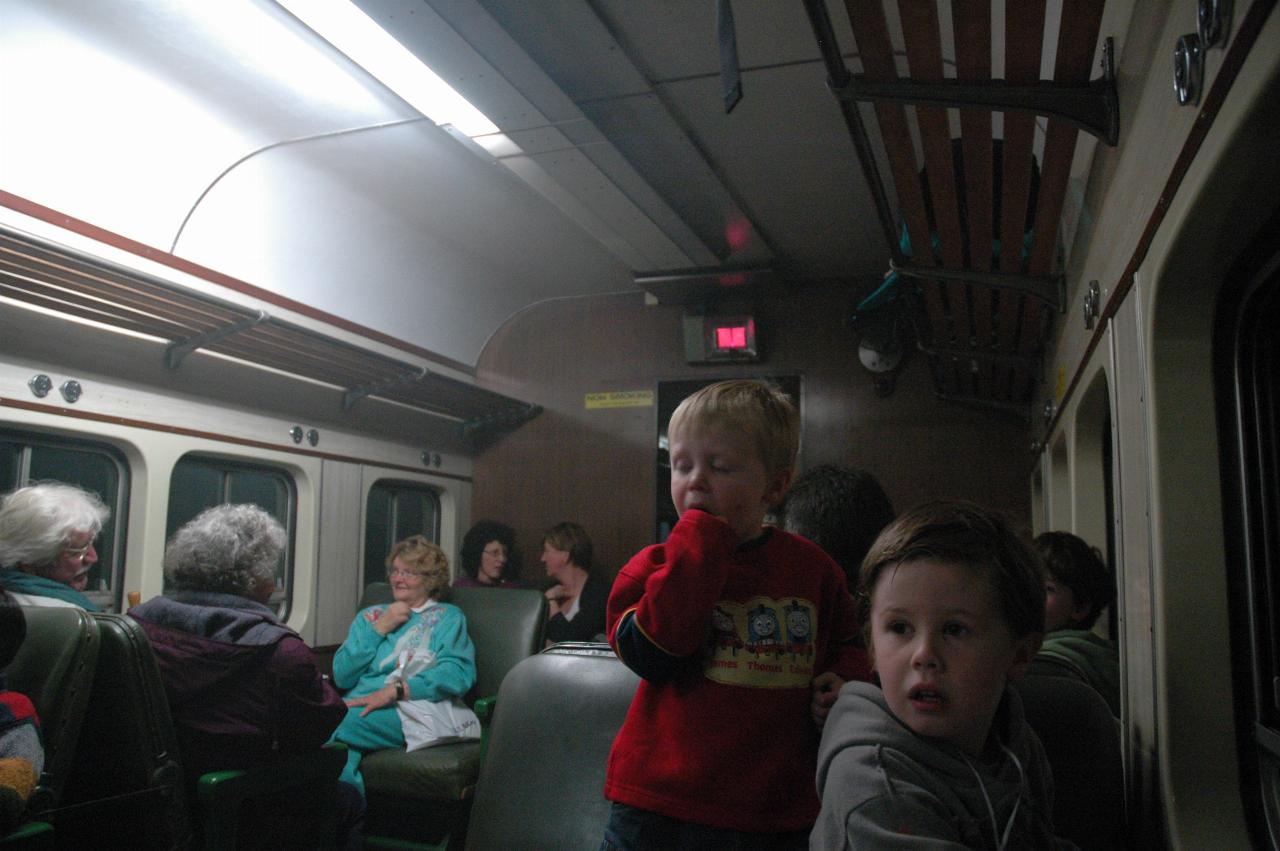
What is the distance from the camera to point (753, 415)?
1.52 meters

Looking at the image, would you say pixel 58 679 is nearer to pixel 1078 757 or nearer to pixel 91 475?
pixel 91 475

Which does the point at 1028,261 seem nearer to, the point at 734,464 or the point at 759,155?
the point at 759,155

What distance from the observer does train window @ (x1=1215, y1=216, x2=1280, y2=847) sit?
1.42 metres

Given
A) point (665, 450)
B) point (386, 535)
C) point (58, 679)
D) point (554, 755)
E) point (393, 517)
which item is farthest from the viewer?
point (665, 450)

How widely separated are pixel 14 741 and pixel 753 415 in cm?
196

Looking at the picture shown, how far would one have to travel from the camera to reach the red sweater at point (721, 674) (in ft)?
4.71

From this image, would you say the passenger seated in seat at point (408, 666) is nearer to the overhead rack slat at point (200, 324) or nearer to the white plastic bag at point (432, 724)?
the white plastic bag at point (432, 724)

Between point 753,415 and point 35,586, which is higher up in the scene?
point 753,415

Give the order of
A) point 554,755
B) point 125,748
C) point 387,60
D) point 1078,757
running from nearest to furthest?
point 1078,757 < point 554,755 < point 125,748 < point 387,60

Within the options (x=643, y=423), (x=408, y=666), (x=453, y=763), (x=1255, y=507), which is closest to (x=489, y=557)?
(x=643, y=423)

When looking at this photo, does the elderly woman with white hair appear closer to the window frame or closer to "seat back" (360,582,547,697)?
"seat back" (360,582,547,697)

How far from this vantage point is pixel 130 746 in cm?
267

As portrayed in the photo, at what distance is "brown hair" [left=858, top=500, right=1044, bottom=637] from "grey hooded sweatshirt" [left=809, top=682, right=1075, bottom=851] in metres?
0.16

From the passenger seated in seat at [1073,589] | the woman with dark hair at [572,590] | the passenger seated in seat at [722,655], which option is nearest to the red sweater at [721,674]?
the passenger seated in seat at [722,655]
